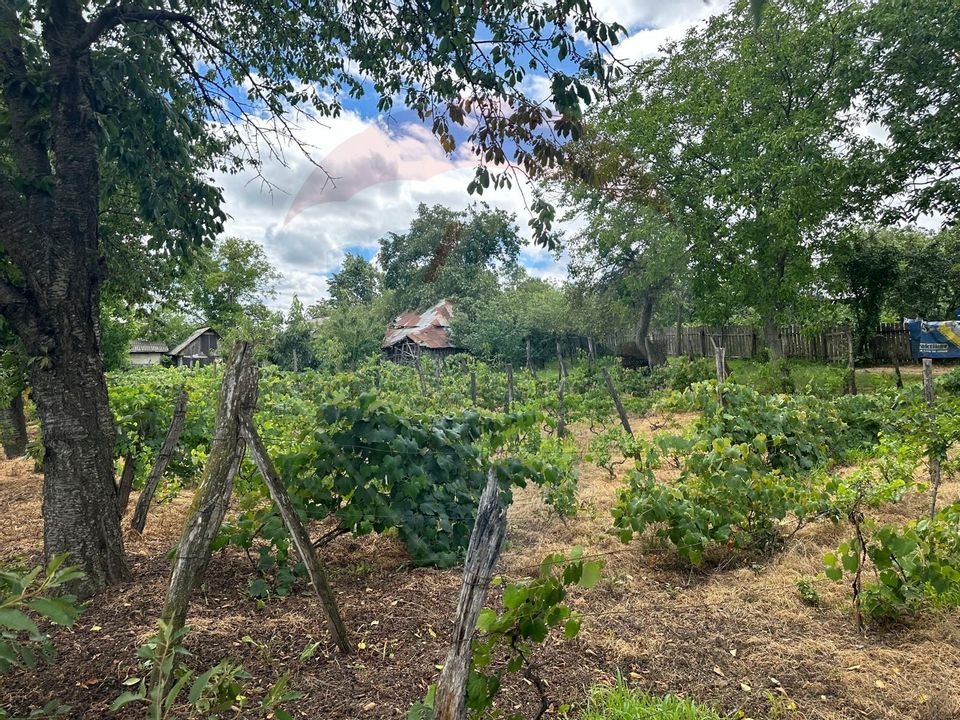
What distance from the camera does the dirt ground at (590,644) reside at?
91.7 inches

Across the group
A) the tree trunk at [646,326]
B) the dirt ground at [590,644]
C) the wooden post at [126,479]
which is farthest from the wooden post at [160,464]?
the tree trunk at [646,326]

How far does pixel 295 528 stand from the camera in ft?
8.00

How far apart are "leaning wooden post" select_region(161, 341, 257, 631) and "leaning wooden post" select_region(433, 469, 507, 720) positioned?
123 centimetres

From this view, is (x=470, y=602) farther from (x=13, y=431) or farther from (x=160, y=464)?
(x=13, y=431)

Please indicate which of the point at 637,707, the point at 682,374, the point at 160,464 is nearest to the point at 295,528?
the point at 637,707

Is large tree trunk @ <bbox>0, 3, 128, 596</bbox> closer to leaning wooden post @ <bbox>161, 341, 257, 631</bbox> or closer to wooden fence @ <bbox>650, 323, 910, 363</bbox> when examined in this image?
leaning wooden post @ <bbox>161, 341, 257, 631</bbox>

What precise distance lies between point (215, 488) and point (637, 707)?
1804 millimetres

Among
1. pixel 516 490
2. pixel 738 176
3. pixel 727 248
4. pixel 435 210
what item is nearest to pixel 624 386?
pixel 727 248

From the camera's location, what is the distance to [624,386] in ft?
54.3

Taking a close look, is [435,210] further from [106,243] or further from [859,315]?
[859,315]

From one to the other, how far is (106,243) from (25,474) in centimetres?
405

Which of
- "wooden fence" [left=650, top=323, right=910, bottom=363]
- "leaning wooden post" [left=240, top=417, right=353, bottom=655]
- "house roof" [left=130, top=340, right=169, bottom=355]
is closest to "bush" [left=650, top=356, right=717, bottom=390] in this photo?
"wooden fence" [left=650, top=323, right=910, bottom=363]

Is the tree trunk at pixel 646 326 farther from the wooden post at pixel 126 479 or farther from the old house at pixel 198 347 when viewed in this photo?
the old house at pixel 198 347

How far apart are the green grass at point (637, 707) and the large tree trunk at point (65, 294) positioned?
267 centimetres
